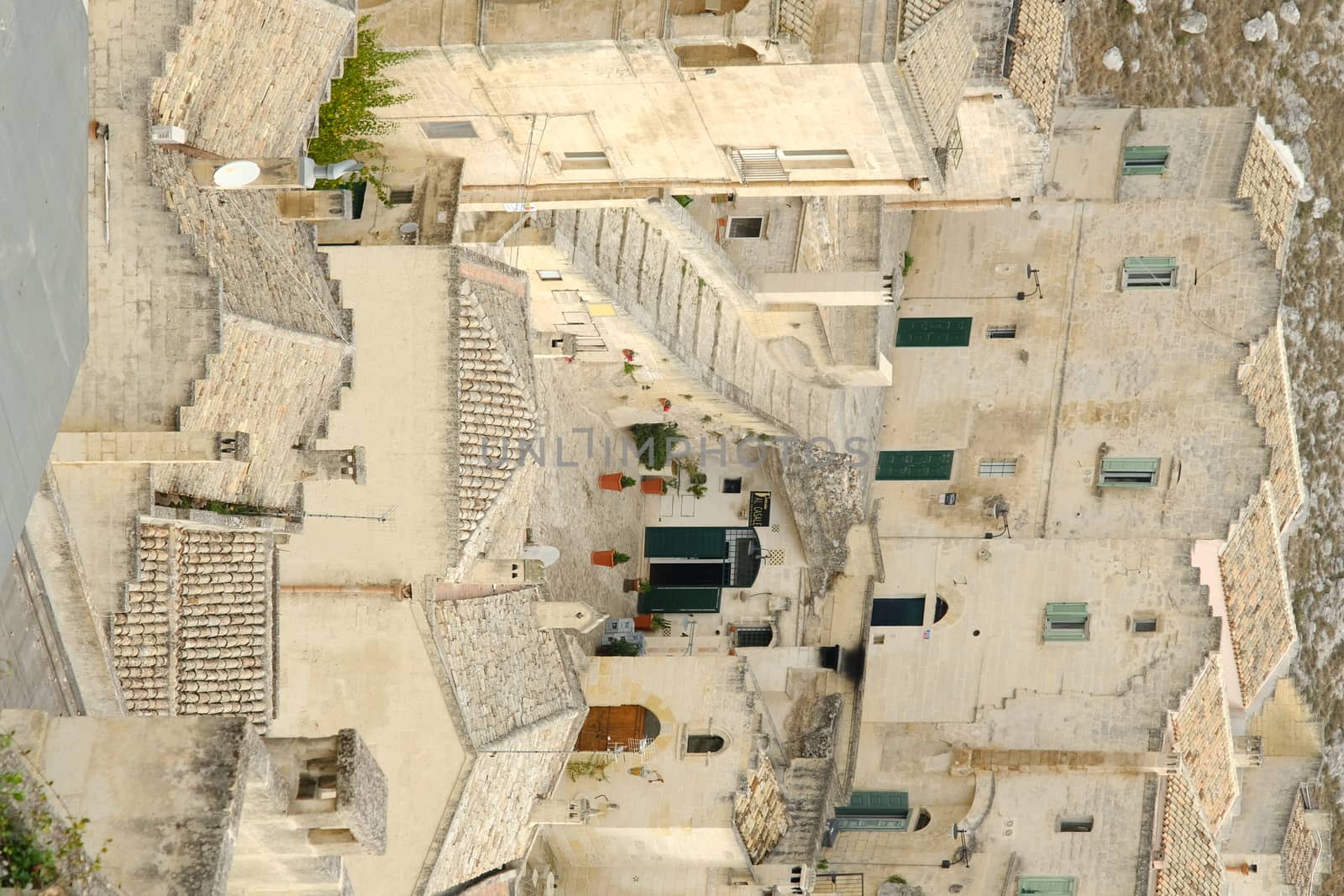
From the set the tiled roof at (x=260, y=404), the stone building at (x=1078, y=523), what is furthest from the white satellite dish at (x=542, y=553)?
the stone building at (x=1078, y=523)

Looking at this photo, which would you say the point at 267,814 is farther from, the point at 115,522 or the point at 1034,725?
the point at 1034,725

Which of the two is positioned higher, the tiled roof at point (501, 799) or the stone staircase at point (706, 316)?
the stone staircase at point (706, 316)

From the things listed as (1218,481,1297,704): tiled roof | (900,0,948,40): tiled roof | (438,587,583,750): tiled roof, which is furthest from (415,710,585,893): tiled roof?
(1218,481,1297,704): tiled roof

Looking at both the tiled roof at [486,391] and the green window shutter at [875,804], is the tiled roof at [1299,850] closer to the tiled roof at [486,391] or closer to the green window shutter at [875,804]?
the green window shutter at [875,804]

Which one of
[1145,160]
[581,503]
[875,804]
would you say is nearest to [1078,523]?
[875,804]

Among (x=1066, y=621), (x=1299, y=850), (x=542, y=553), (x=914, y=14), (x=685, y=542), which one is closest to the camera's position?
(x=914, y=14)

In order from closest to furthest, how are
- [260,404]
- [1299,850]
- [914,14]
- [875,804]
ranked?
[260,404]
[914,14]
[875,804]
[1299,850]

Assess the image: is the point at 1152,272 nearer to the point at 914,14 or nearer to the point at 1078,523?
the point at 1078,523
